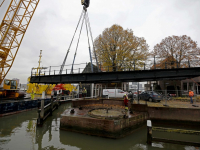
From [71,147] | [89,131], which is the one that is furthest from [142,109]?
[71,147]

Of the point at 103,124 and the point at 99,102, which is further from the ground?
the point at 99,102

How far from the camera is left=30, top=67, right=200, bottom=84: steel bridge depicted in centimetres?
1219

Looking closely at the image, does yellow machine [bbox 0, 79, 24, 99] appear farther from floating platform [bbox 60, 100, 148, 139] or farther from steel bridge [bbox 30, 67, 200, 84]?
floating platform [bbox 60, 100, 148, 139]

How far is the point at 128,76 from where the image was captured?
1390cm

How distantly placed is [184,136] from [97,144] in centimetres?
715

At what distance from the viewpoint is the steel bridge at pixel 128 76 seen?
40.0ft

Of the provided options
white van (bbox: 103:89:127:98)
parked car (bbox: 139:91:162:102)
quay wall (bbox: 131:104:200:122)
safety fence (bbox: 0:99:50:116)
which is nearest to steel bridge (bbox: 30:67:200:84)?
quay wall (bbox: 131:104:200:122)

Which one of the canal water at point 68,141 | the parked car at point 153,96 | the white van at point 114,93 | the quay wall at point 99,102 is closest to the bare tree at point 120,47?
the white van at point 114,93

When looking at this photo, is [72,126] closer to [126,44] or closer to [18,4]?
[126,44]

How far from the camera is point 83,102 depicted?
650 inches

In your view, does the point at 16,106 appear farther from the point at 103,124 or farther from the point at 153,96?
the point at 153,96

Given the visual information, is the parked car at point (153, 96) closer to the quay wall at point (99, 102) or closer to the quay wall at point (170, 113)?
the quay wall at point (170, 113)

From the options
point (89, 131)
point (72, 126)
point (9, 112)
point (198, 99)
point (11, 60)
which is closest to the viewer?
point (89, 131)

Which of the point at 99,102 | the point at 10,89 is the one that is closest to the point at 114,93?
the point at 99,102
